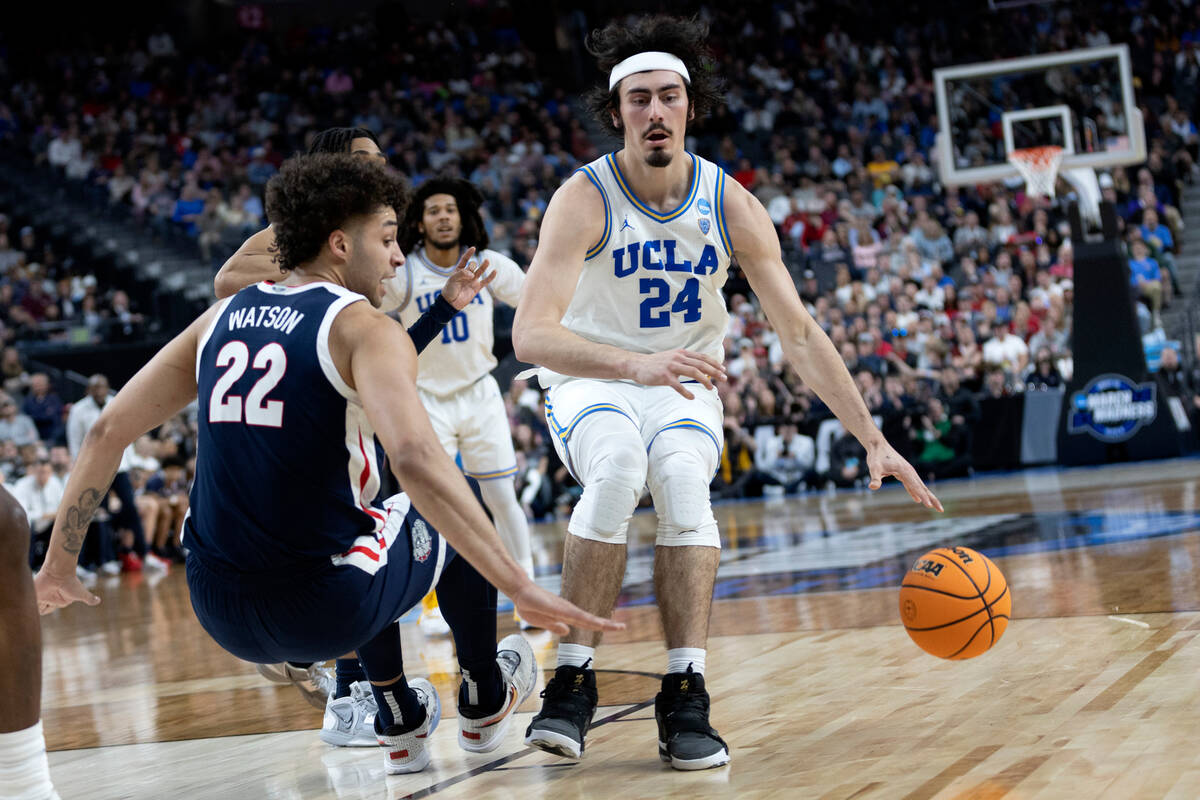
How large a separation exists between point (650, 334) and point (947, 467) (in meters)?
12.2

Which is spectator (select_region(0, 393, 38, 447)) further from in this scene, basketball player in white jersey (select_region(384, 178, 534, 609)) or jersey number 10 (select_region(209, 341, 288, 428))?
jersey number 10 (select_region(209, 341, 288, 428))

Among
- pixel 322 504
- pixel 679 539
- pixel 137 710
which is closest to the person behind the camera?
pixel 322 504

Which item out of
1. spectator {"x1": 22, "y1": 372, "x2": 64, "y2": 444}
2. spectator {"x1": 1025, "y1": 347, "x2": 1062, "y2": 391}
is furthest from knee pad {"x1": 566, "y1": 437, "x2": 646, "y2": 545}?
spectator {"x1": 22, "y1": 372, "x2": 64, "y2": 444}

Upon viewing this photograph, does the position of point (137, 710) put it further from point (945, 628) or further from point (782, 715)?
point (945, 628)

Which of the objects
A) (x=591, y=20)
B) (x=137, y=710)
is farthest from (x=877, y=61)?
(x=137, y=710)

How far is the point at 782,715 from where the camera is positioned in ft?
14.3

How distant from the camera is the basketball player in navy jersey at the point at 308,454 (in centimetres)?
315

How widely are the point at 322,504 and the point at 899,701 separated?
6.85ft

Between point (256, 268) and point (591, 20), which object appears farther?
point (591, 20)

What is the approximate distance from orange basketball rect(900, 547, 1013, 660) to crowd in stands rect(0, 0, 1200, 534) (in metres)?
11.7

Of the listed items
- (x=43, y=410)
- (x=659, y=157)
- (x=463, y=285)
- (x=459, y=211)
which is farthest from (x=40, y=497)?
(x=659, y=157)

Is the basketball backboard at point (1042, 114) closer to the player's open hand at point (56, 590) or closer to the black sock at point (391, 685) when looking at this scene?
the black sock at point (391, 685)

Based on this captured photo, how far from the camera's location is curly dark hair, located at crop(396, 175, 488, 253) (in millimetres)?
7062

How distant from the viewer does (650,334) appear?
14.8 feet
